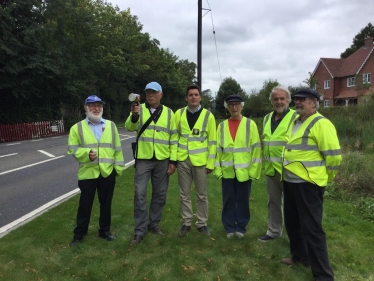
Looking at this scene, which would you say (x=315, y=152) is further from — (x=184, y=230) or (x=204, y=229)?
(x=184, y=230)

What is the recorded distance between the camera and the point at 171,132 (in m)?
4.68

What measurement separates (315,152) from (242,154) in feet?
4.27

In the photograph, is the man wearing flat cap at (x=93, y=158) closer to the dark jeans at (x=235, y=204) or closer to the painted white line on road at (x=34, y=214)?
the painted white line on road at (x=34, y=214)

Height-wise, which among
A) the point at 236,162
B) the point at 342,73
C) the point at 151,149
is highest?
the point at 342,73

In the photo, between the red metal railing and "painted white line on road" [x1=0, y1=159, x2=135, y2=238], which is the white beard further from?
the red metal railing

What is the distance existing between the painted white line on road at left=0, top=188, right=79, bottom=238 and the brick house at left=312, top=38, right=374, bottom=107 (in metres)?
37.1

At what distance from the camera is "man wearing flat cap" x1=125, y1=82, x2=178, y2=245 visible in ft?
14.8

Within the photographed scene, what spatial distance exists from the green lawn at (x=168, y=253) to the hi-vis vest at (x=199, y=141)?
118 cm

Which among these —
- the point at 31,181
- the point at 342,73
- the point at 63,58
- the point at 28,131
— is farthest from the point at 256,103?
the point at 31,181

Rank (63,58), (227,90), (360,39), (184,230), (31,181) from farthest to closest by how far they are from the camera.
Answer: (360,39)
(227,90)
(63,58)
(31,181)
(184,230)

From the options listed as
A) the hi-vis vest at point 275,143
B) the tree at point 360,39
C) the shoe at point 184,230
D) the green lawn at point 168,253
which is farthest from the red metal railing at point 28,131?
the tree at point 360,39

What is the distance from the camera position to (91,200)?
438 centimetres

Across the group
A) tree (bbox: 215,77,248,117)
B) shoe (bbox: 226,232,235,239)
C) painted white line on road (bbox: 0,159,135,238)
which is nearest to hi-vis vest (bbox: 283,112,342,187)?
shoe (bbox: 226,232,235,239)

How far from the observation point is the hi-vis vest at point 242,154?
4492 mm
